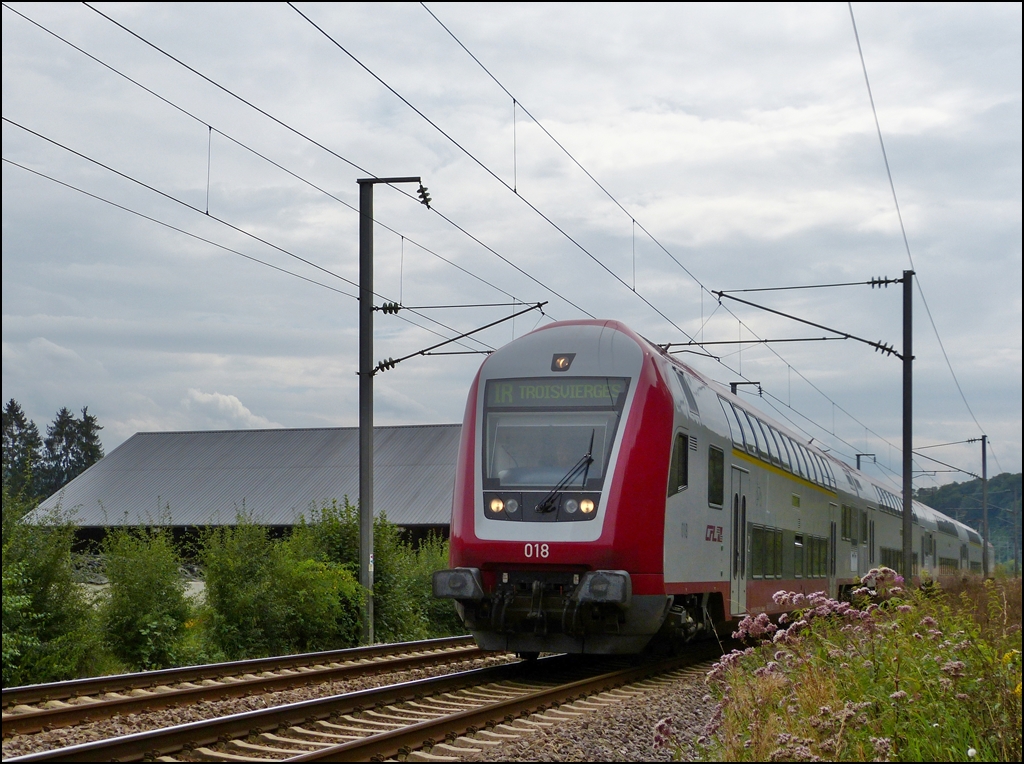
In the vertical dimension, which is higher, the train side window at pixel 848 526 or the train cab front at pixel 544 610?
the train side window at pixel 848 526

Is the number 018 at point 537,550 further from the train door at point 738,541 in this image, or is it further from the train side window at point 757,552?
the train side window at point 757,552

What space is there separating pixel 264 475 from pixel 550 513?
38.0 m

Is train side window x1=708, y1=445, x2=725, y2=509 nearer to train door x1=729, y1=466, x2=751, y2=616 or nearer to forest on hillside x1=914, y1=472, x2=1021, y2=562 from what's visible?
train door x1=729, y1=466, x2=751, y2=616

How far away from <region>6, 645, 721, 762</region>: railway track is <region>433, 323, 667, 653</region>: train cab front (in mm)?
714

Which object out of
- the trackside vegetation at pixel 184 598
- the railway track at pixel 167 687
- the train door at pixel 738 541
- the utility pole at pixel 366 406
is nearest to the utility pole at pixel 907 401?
the train door at pixel 738 541

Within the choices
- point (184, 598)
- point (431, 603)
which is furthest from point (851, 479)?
point (184, 598)

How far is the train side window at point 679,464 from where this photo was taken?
13367 millimetres

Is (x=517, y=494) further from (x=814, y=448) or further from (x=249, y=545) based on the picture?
(x=814, y=448)

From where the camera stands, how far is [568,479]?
42.1 feet

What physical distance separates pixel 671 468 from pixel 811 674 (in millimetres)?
4746

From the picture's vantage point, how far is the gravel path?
893 centimetres

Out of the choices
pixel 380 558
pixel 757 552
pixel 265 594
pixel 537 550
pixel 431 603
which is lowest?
pixel 431 603

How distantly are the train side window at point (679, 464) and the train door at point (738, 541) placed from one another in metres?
2.26

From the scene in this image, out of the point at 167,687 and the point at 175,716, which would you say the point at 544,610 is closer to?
the point at 167,687
